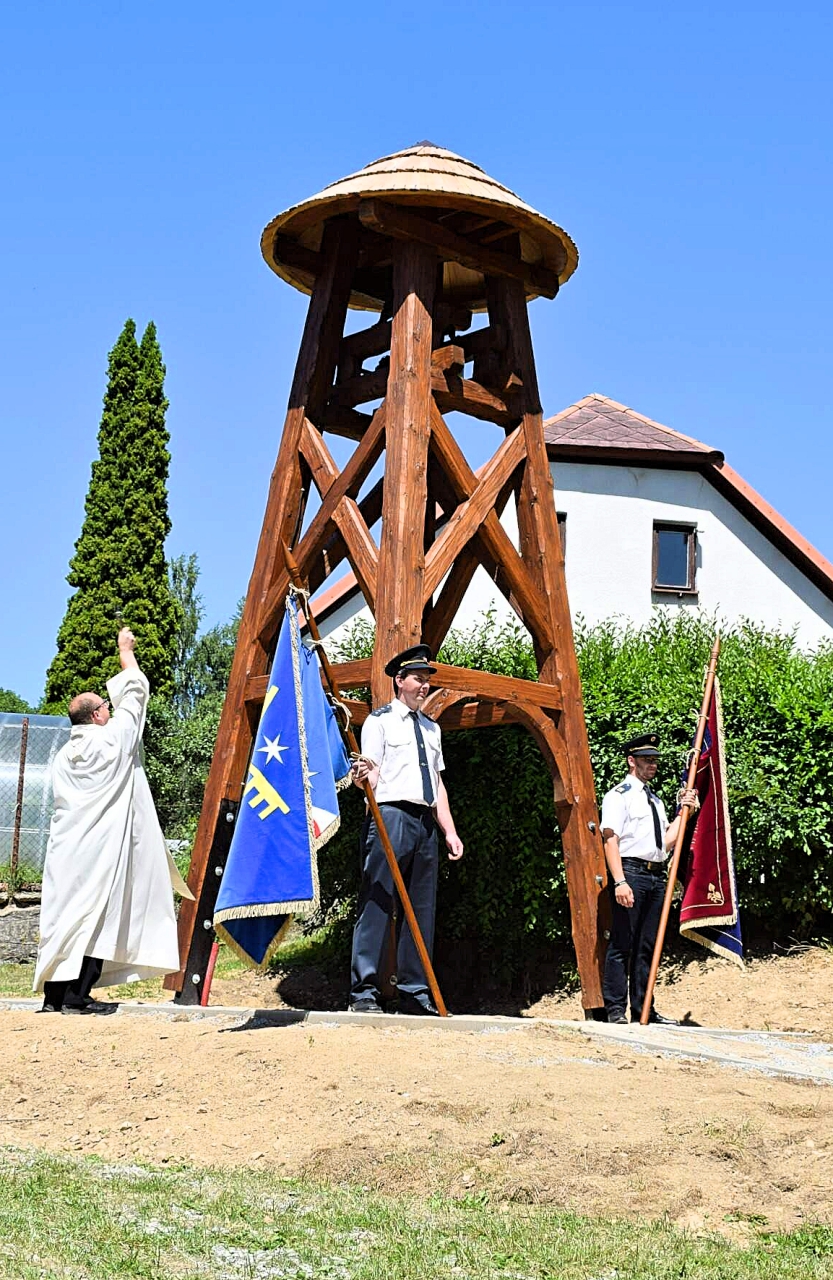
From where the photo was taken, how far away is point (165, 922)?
885cm

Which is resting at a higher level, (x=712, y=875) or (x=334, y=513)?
(x=334, y=513)

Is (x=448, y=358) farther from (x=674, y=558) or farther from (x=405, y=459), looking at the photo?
(x=674, y=558)

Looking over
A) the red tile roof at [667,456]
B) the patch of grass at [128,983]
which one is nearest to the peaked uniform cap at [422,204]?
the patch of grass at [128,983]

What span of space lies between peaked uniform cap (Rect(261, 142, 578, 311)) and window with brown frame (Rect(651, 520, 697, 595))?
12.9 m

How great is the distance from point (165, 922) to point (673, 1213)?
464cm

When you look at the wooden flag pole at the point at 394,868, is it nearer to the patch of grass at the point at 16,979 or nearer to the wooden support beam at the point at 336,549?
the wooden support beam at the point at 336,549

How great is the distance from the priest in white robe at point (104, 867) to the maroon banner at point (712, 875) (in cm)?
350

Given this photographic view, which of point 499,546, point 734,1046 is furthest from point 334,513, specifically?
point 734,1046

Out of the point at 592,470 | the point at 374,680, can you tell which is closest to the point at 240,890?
the point at 374,680

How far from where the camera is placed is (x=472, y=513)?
33.6 ft

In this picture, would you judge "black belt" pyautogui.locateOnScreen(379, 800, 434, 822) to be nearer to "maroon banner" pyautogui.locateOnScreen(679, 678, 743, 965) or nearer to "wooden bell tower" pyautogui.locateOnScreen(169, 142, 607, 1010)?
"wooden bell tower" pyautogui.locateOnScreen(169, 142, 607, 1010)

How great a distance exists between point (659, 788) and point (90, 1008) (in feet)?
15.9

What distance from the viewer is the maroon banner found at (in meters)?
9.78

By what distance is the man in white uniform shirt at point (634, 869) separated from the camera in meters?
9.77
